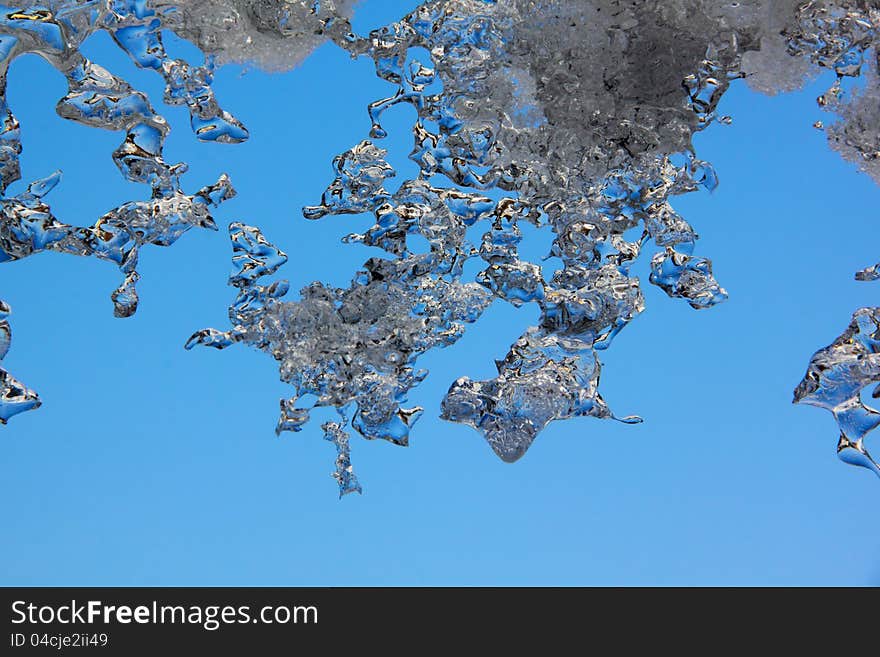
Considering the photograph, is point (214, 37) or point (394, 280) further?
point (394, 280)

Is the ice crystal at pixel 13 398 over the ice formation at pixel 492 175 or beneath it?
beneath

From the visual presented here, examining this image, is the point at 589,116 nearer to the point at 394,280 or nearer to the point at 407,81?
the point at 407,81

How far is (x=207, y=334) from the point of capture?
104 inches

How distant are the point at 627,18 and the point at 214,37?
1.03 m

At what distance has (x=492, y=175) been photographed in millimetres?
2594

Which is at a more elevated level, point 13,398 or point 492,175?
point 492,175

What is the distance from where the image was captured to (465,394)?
2650 mm

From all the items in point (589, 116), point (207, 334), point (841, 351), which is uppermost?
point (589, 116)

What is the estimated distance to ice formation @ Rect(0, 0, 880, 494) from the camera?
246 cm

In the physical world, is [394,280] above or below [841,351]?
above

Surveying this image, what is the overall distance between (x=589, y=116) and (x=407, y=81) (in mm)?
480

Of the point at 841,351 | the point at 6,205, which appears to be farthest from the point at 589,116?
the point at 6,205

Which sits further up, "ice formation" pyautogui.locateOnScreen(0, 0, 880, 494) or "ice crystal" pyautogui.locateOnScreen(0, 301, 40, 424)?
"ice formation" pyautogui.locateOnScreen(0, 0, 880, 494)

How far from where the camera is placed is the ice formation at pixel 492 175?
246 cm
